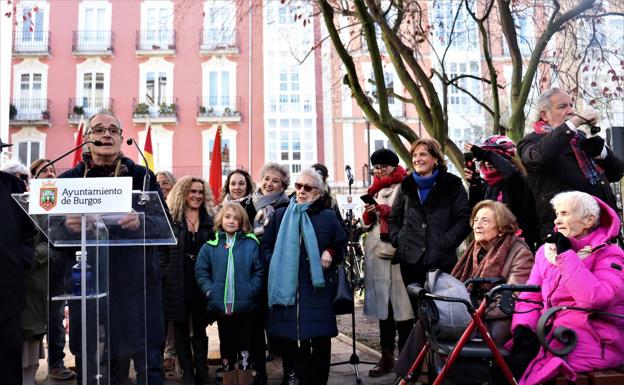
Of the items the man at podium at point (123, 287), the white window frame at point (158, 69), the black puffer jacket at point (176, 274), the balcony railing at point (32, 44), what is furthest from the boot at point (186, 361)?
the balcony railing at point (32, 44)

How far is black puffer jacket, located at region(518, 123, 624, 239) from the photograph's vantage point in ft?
13.7

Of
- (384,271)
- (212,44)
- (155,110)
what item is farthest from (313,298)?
(155,110)

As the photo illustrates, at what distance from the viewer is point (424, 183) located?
16.0 feet

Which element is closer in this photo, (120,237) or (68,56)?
(120,237)

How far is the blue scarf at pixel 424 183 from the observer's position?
4.87 meters

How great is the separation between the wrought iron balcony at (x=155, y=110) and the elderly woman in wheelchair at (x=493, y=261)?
87.8ft

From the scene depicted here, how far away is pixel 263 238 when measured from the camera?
492cm

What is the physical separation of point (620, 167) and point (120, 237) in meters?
3.84

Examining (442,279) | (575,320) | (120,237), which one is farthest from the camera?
(442,279)

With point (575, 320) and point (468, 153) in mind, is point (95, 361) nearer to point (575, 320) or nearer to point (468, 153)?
point (575, 320)

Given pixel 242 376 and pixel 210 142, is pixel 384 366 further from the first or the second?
pixel 210 142

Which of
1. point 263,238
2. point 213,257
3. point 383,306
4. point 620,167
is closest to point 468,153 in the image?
point 620,167

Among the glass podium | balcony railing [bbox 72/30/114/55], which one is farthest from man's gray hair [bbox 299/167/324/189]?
balcony railing [bbox 72/30/114/55]

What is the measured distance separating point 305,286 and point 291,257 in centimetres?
26
